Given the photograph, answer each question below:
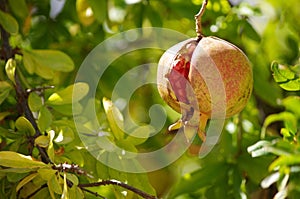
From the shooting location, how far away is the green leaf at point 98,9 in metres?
1.34

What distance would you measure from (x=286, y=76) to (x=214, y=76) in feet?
0.57

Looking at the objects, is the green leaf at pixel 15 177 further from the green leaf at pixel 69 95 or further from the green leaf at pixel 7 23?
the green leaf at pixel 7 23

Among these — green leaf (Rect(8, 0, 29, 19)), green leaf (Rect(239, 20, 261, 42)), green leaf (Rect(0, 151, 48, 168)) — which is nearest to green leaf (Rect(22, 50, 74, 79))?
green leaf (Rect(8, 0, 29, 19))

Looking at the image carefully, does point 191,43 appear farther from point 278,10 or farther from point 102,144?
point 278,10

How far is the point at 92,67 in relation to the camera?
4.63ft

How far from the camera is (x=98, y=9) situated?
135 cm

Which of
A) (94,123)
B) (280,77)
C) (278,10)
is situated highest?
(280,77)

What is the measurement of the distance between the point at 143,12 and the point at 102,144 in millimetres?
511

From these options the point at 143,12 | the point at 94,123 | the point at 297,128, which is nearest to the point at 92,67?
the point at 143,12

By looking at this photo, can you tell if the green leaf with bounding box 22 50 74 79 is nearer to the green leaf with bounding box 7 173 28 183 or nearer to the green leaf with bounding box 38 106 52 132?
the green leaf with bounding box 38 106 52 132

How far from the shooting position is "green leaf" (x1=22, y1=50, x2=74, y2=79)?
1181mm

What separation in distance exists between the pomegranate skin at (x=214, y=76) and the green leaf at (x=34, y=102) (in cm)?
26

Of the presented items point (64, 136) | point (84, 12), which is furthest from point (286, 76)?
point (84, 12)

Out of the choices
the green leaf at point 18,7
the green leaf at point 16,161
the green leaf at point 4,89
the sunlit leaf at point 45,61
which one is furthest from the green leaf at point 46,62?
the green leaf at point 16,161
